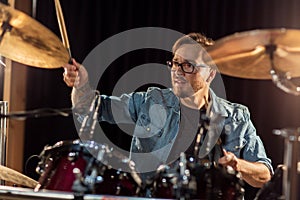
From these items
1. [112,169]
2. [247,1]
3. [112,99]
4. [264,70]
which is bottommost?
[112,169]

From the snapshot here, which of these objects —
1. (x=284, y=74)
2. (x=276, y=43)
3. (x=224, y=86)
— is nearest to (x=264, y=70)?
(x=284, y=74)

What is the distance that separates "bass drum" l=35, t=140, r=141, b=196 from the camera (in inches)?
62.3

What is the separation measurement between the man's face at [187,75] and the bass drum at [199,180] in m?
0.55

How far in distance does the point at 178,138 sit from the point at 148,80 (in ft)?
3.01

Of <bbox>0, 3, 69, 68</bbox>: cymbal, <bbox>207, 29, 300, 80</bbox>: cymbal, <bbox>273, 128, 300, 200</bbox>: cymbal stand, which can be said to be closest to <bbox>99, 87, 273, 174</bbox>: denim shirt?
<bbox>207, 29, 300, 80</bbox>: cymbal

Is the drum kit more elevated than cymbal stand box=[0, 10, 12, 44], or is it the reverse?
cymbal stand box=[0, 10, 12, 44]

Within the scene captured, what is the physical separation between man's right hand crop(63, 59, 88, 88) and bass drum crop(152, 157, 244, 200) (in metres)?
0.50

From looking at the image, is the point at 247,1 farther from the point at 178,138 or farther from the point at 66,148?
the point at 66,148

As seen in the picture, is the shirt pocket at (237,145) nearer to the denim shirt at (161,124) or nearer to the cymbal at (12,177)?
the denim shirt at (161,124)

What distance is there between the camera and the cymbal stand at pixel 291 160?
4.69 ft

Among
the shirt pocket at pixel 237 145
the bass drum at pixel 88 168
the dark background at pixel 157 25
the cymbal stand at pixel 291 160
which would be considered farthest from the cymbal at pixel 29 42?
the dark background at pixel 157 25

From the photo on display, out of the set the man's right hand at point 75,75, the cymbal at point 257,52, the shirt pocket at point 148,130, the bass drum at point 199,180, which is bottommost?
the bass drum at point 199,180

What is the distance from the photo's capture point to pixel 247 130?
7.29 ft

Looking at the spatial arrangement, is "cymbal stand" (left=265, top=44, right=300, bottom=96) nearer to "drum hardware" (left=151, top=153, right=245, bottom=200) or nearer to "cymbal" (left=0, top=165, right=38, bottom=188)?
"drum hardware" (left=151, top=153, right=245, bottom=200)
